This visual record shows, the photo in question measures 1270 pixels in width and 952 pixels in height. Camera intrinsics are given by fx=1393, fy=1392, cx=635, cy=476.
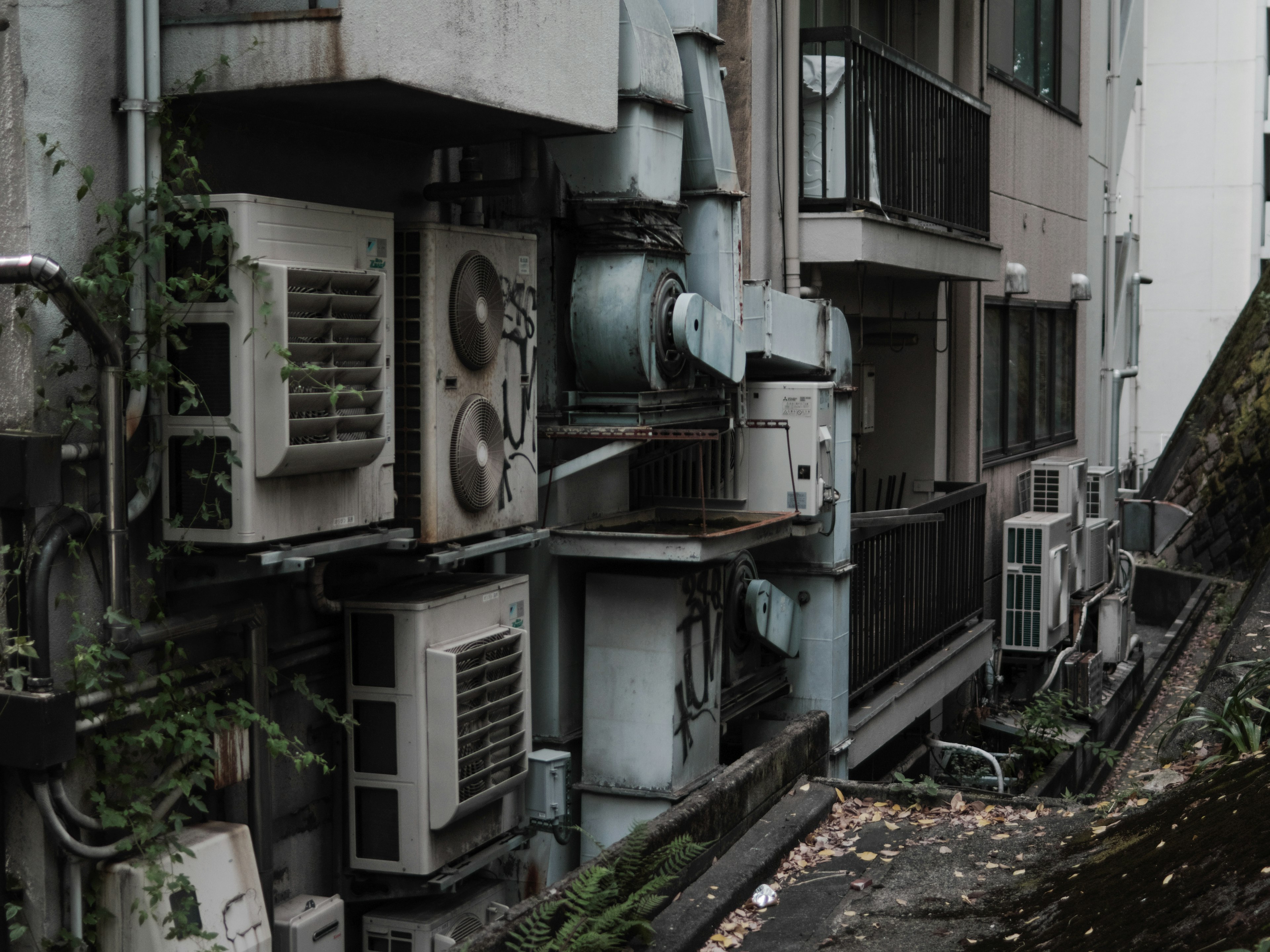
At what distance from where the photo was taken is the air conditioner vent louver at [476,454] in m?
6.15

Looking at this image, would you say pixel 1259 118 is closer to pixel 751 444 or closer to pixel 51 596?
pixel 751 444

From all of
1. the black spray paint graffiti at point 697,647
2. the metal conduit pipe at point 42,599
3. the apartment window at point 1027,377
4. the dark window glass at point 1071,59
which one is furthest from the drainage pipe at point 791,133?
the dark window glass at point 1071,59

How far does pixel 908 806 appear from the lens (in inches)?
314

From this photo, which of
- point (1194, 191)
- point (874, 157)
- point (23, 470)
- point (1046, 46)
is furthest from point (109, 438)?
point (1194, 191)

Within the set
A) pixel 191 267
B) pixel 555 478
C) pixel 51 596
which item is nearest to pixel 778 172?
pixel 555 478

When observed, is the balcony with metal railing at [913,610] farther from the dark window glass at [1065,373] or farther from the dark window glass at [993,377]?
the dark window glass at [1065,373]

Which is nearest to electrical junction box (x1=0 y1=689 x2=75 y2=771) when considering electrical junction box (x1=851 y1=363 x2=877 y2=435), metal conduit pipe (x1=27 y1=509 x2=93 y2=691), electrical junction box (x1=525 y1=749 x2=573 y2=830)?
metal conduit pipe (x1=27 y1=509 x2=93 y2=691)

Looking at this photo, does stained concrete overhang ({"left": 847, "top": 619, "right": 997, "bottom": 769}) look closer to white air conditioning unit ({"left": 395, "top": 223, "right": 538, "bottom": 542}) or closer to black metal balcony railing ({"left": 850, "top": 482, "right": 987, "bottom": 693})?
black metal balcony railing ({"left": 850, "top": 482, "right": 987, "bottom": 693})

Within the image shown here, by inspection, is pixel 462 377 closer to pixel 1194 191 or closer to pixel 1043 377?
pixel 1043 377

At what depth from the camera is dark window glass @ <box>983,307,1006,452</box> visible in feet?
47.4

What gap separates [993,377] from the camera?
48.4 ft

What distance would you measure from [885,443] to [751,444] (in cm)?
506

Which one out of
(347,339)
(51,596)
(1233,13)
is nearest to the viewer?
(51,596)

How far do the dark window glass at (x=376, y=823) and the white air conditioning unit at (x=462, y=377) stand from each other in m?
1.15
